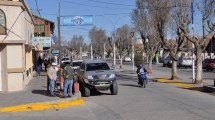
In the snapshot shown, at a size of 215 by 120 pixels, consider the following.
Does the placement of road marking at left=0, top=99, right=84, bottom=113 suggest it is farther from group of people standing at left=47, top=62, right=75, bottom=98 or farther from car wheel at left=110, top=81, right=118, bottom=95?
car wheel at left=110, top=81, right=118, bottom=95

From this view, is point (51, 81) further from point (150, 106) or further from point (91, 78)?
point (150, 106)

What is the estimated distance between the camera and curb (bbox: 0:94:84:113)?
14.7 meters

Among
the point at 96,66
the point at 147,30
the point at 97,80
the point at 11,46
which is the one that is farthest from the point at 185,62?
the point at 11,46

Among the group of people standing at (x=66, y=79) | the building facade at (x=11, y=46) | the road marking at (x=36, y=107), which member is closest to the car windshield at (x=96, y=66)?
the group of people standing at (x=66, y=79)

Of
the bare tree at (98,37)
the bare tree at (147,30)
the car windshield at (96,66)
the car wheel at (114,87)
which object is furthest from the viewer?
the bare tree at (98,37)

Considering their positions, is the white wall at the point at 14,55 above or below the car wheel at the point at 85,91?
above

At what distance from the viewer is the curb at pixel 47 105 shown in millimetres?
14678

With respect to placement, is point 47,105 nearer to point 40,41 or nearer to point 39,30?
point 40,41

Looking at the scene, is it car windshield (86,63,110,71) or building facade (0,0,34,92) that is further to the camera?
car windshield (86,63,110,71)

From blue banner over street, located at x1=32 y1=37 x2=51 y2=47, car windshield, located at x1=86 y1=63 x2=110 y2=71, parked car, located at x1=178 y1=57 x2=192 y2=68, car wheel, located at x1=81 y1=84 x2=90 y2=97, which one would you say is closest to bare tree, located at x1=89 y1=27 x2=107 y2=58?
parked car, located at x1=178 y1=57 x2=192 y2=68

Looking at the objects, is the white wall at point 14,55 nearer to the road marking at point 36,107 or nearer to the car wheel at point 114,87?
the car wheel at point 114,87

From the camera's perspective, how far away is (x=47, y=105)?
15656 millimetres

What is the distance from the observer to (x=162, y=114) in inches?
519

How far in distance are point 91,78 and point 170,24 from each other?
1689 cm
